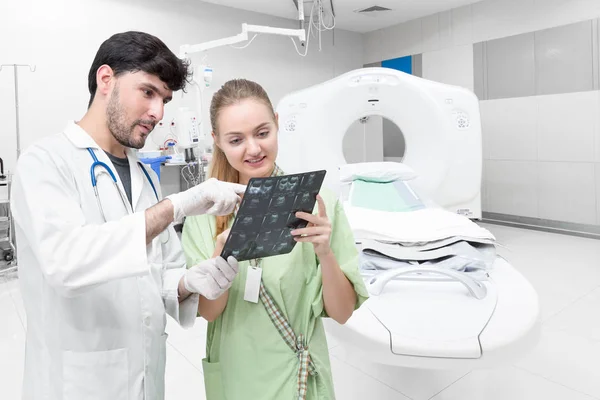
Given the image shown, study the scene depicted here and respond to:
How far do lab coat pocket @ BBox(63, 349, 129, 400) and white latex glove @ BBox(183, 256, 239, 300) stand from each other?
18 cm

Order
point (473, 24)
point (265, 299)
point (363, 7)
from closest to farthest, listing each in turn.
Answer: point (265, 299), point (473, 24), point (363, 7)

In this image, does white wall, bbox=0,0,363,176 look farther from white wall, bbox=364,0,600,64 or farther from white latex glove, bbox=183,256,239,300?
white latex glove, bbox=183,256,239,300

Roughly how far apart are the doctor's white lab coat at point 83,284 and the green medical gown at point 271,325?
0.29 feet

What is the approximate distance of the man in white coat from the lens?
2.47 feet

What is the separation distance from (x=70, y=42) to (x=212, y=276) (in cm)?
387

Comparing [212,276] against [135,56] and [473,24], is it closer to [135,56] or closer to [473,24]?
[135,56]

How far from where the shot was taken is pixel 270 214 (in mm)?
775

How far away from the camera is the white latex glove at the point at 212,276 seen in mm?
848

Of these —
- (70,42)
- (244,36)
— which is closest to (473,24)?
(244,36)

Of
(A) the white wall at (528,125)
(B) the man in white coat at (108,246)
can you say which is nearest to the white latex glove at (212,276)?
(B) the man in white coat at (108,246)

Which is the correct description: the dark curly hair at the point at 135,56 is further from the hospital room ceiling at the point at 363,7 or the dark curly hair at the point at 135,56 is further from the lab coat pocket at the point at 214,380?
the hospital room ceiling at the point at 363,7

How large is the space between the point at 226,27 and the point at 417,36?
7.68 feet

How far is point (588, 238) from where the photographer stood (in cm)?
418

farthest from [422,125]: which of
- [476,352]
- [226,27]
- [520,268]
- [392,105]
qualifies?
[226,27]
